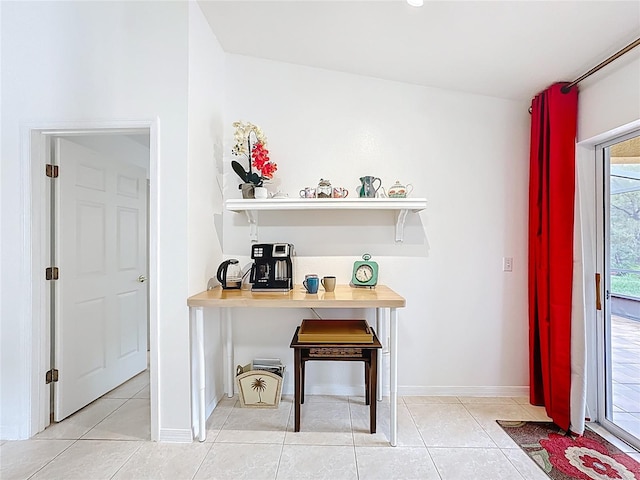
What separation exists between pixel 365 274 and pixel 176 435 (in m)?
1.59

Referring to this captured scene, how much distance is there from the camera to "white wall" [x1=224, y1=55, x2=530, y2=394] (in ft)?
9.11

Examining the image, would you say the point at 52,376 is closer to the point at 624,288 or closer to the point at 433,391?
the point at 433,391

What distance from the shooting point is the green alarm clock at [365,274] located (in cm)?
264

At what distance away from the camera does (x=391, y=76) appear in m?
2.74

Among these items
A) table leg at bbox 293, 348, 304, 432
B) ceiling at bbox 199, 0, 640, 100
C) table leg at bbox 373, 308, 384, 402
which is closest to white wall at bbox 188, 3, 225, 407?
ceiling at bbox 199, 0, 640, 100

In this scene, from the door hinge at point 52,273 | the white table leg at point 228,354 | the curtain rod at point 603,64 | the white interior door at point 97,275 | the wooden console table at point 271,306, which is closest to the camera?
the curtain rod at point 603,64

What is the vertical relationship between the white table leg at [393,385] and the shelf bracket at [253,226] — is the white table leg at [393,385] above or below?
below

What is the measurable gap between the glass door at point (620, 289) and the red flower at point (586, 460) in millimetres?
253

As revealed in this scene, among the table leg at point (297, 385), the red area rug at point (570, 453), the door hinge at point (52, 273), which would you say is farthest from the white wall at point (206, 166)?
the red area rug at point (570, 453)

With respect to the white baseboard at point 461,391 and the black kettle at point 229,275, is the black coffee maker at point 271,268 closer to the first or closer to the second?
the black kettle at point 229,275

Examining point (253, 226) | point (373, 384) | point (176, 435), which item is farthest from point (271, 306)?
point (176, 435)

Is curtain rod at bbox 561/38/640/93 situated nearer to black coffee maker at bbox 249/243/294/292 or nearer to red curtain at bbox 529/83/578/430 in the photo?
red curtain at bbox 529/83/578/430

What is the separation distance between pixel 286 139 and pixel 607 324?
101 inches

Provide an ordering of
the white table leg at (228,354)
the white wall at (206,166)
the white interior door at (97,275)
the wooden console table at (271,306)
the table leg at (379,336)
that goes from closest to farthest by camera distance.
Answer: the wooden console table at (271,306), the white wall at (206,166), the white interior door at (97,275), the table leg at (379,336), the white table leg at (228,354)
